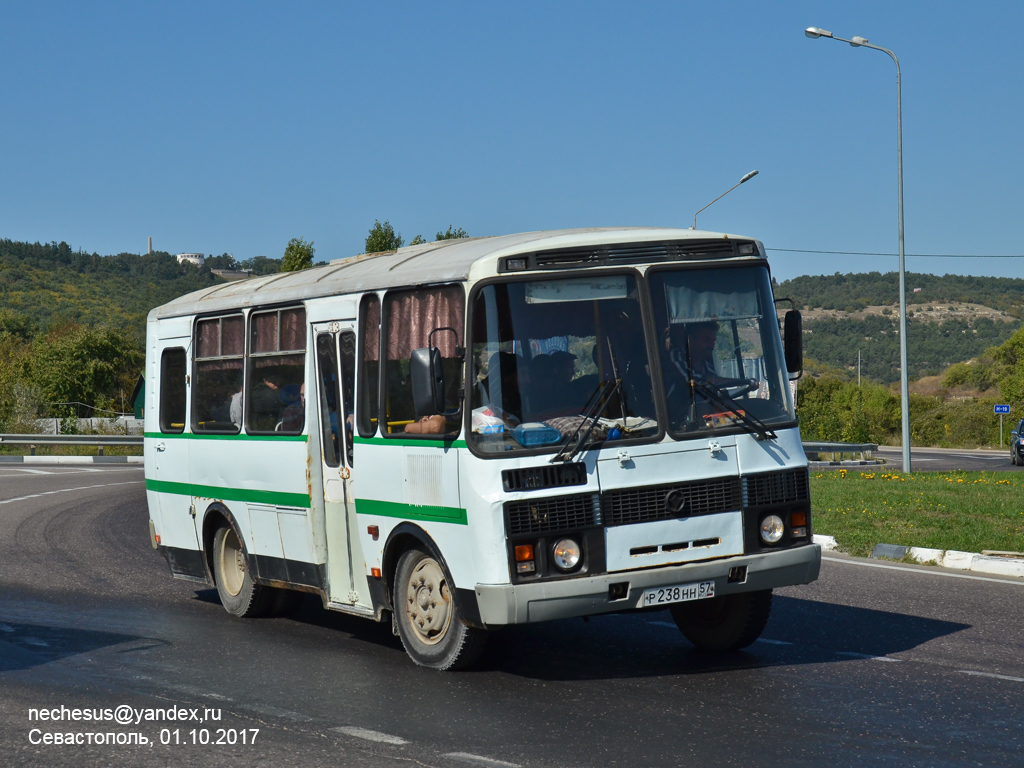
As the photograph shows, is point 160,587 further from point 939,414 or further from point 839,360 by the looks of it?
point 839,360

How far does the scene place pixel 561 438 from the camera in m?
7.20

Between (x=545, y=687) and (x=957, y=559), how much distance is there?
679 cm

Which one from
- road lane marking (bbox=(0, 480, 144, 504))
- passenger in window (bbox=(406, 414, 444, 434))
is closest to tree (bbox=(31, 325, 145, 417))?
road lane marking (bbox=(0, 480, 144, 504))

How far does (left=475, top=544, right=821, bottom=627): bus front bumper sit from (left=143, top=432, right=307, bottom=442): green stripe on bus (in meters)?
2.69

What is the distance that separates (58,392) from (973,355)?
99.7 m

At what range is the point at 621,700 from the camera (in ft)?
22.6

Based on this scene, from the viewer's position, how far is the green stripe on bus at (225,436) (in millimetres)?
9348

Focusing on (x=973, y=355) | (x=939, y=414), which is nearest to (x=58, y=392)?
(x=939, y=414)

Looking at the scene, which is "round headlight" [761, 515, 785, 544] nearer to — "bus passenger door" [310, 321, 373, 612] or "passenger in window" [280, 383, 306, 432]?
"bus passenger door" [310, 321, 373, 612]

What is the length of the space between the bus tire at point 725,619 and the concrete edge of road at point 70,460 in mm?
33339

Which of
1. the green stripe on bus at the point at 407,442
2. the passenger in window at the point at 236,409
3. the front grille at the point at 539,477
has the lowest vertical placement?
the front grille at the point at 539,477

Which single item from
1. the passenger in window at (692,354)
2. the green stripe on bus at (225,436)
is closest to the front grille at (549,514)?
the passenger in window at (692,354)

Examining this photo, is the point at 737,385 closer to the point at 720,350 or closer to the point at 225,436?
the point at 720,350

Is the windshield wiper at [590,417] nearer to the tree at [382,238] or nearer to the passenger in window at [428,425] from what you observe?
the passenger in window at [428,425]
